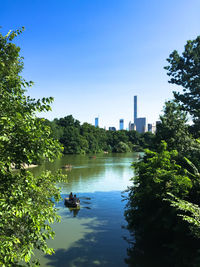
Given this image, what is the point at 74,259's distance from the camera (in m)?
13.3

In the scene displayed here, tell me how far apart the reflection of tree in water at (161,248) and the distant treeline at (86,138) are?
8016 centimetres

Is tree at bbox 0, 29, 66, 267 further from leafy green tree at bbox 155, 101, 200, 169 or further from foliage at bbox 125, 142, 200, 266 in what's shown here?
leafy green tree at bbox 155, 101, 200, 169

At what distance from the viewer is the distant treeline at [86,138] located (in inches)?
4508

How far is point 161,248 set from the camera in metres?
14.0

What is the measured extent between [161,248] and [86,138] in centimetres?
12143

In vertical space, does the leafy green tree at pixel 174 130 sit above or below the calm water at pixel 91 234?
above

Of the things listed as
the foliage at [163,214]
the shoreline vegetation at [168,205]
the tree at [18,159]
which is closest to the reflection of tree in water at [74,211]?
the shoreline vegetation at [168,205]

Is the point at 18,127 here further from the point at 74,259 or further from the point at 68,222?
the point at 68,222

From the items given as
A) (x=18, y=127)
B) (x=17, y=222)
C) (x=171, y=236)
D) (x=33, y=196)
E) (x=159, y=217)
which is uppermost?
(x=18, y=127)

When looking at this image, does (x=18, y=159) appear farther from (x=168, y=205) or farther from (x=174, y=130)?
(x=174, y=130)

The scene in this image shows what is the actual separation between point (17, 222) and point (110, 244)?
1084 cm

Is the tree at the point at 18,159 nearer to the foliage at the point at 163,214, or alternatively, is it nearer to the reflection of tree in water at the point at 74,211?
the foliage at the point at 163,214

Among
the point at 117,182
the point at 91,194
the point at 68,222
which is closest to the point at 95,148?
the point at 117,182

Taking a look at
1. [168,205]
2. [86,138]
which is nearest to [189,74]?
[168,205]
